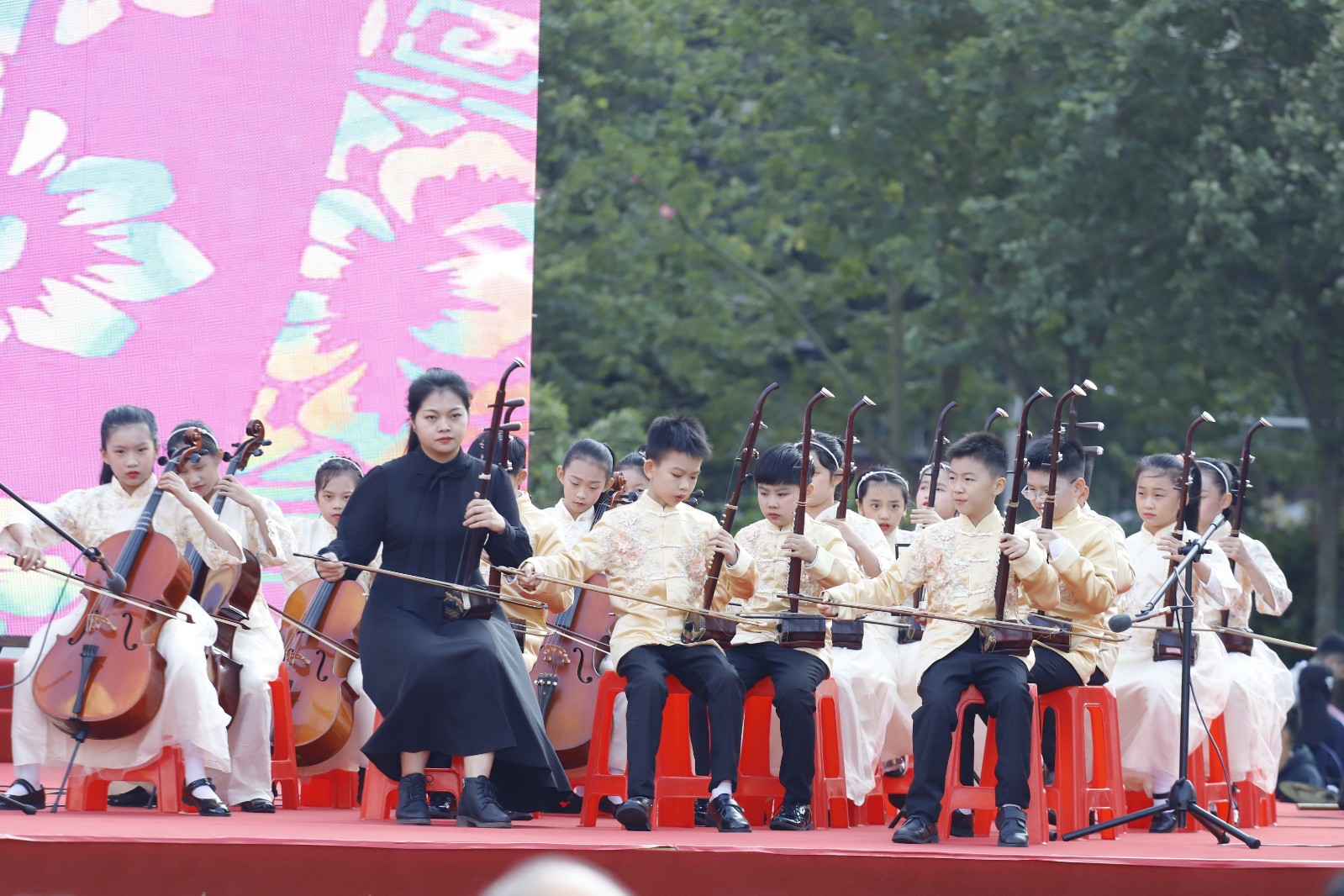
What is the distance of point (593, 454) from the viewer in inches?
264

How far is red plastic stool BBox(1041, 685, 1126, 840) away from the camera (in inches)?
218

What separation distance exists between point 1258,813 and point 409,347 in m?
4.16

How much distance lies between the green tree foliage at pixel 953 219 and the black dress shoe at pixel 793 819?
7250 millimetres

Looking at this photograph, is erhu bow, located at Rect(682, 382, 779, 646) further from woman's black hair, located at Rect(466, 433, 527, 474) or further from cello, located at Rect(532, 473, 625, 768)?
woman's black hair, located at Rect(466, 433, 527, 474)

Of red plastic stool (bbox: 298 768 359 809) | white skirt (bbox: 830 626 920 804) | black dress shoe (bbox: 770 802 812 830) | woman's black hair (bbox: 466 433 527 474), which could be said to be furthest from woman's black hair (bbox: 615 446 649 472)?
black dress shoe (bbox: 770 802 812 830)

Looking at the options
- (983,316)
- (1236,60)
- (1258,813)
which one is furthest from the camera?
(983,316)

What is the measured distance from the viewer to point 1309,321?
12.6 metres

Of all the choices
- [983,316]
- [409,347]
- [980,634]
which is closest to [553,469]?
[983,316]

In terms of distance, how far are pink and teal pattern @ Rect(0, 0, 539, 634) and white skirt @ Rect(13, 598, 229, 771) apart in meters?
2.10

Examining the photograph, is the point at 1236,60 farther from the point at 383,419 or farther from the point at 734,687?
the point at 734,687

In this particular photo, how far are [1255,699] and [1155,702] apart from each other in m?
0.56

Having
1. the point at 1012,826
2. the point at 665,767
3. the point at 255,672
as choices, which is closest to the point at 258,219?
the point at 255,672

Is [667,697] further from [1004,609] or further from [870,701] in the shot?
[870,701]

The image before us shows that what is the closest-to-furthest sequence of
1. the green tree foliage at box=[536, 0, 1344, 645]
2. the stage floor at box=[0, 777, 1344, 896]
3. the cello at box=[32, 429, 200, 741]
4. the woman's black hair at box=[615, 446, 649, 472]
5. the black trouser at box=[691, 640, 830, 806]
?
the stage floor at box=[0, 777, 1344, 896] → the cello at box=[32, 429, 200, 741] → the black trouser at box=[691, 640, 830, 806] → the woman's black hair at box=[615, 446, 649, 472] → the green tree foliage at box=[536, 0, 1344, 645]
